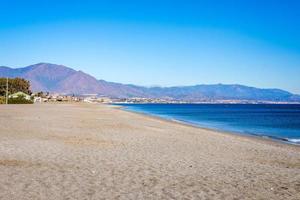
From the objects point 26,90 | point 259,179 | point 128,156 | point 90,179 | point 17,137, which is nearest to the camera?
point 90,179

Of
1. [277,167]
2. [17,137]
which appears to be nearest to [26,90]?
[17,137]

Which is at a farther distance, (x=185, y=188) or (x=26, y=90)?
(x=26, y=90)

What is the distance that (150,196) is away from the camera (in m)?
8.04

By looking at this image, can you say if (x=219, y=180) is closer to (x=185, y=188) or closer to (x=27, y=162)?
(x=185, y=188)

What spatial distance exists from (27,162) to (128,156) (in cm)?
355

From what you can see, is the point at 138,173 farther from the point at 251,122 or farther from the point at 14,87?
the point at 14,87

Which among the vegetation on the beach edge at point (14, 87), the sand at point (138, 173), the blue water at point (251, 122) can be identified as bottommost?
the blue water at point (251, 122)

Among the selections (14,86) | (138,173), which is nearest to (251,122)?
(138,173)

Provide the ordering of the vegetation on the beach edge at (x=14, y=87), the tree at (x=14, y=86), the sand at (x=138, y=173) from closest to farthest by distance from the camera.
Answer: the sand at (x=138, y=173) → the vegetation on the beach edge at (x=14, y=87) → the tree at (x=14, y=86)

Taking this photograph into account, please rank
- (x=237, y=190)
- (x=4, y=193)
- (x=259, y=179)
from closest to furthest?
(x=4, y=193)
(x=237, y=190)
(x=259, y=179)

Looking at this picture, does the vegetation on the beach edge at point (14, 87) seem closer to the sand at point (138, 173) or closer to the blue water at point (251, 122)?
the blue water at point (251, 122)

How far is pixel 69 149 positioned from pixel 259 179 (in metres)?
7.59

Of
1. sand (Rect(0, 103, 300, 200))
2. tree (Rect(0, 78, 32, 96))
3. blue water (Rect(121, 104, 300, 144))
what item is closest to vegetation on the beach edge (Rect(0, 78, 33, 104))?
tree (Rect(0, 78, 32, 96))

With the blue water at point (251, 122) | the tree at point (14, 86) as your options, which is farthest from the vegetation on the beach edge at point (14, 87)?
the blue water at point (251, 122)
